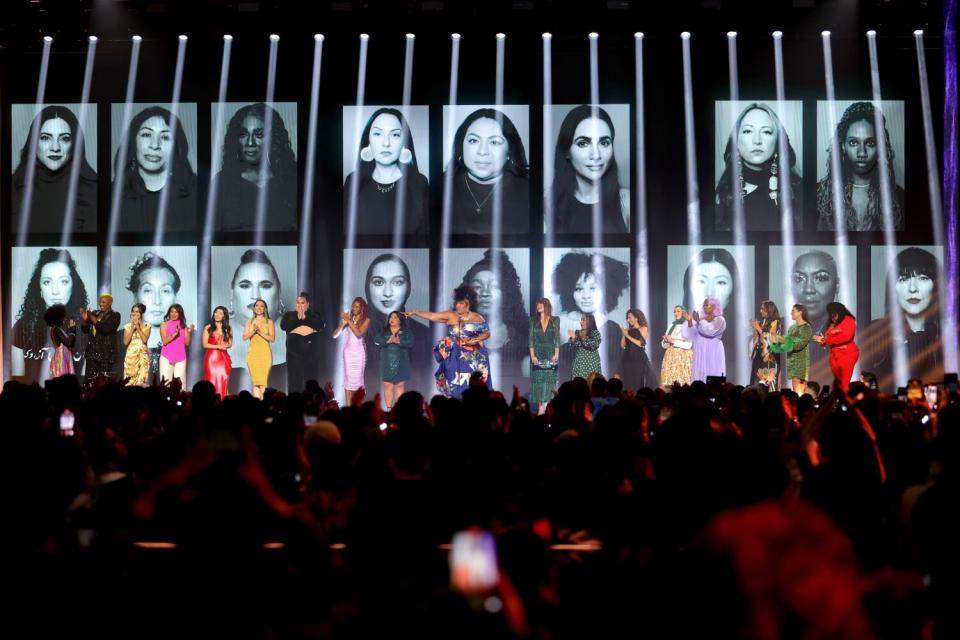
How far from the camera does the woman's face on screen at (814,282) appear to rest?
1525cm

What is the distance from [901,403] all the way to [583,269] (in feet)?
31.0

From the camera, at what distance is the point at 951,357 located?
1502cm

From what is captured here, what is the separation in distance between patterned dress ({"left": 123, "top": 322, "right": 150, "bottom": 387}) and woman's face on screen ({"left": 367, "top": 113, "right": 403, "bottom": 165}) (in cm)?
433

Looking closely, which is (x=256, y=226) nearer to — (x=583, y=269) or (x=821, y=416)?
(x=583, y=269)

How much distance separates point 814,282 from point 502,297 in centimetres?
462

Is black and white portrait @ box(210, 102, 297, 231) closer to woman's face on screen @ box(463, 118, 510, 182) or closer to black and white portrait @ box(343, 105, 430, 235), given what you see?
black and white portrait @ box(343, 105, 430, 235)

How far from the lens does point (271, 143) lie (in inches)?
611

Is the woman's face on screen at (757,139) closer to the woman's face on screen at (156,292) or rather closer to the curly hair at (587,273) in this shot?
the curly hair at (587,273)

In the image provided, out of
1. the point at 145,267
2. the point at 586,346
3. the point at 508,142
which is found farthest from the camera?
the point at 508,142

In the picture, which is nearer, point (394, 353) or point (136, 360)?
point (394, 353)

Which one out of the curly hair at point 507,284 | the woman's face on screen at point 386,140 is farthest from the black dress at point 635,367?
the woman's face on screen at point 386,140

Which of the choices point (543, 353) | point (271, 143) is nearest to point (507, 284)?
point (543, 353)

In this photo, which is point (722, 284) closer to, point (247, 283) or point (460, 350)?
point (460, 350)

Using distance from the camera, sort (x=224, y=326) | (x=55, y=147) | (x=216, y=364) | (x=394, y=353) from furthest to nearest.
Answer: (x=55, y=147) < (x=224, y=326) < (x=216, y=364) < (x=394, y=353)
